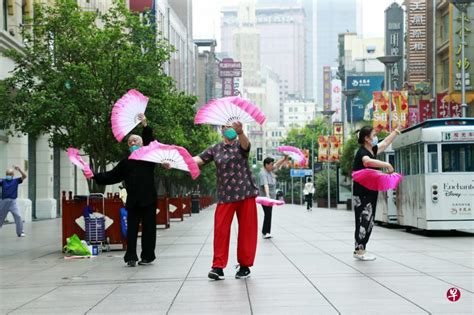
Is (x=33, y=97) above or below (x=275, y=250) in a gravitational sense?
above

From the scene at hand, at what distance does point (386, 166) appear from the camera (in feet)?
45.7

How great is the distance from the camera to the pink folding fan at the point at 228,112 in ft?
38.5

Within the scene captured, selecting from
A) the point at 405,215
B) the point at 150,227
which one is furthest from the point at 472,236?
the point at 150,227

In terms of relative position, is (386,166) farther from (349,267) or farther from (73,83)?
(73,83)

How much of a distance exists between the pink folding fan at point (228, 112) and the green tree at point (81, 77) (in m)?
9.54

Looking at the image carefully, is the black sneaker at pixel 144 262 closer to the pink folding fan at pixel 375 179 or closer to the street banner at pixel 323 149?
the pink folding fan at pixel 375 179

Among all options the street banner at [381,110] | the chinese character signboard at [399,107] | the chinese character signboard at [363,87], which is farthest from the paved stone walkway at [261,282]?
the chinese character signboard at [363,87]

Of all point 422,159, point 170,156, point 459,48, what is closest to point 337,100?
point 459,48

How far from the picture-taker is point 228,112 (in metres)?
11.9

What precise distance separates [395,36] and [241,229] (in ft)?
222

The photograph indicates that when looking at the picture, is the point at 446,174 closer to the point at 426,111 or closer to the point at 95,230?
the point at 95,230

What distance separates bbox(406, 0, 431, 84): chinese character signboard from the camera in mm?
59719

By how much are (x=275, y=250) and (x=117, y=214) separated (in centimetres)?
310

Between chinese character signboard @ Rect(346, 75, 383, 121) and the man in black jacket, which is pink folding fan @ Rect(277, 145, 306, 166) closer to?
the man in black jacket
